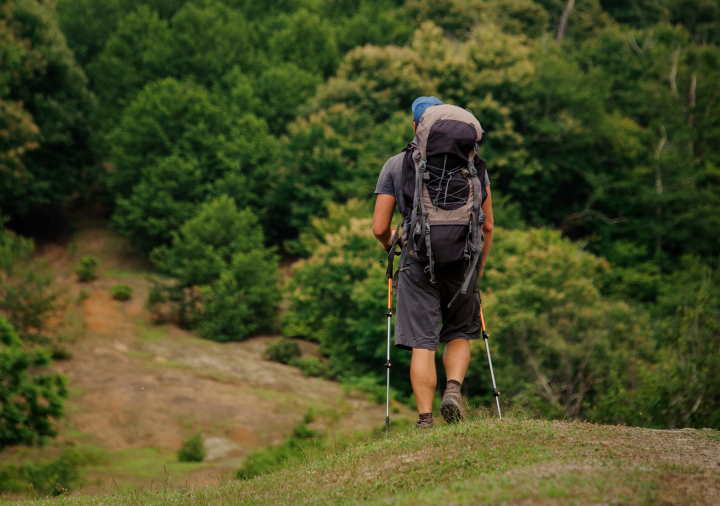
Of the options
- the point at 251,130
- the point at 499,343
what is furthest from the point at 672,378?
the point at 251,130

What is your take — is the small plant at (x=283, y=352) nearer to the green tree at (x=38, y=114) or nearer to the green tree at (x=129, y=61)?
the green tree at (x=38, y=114)

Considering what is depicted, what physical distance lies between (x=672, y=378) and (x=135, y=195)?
2846 centimetres

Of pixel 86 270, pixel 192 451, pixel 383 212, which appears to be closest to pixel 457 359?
pixel 383 212

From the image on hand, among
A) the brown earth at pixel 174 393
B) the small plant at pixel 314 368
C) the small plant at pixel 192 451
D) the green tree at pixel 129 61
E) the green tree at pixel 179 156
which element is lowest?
the small plant at pixel 314 368

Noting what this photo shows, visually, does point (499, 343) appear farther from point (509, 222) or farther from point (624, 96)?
point (624, 96)

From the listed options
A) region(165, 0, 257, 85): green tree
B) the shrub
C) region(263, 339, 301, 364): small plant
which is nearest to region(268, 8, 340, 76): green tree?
region(165, 0, 257, 85): green tree

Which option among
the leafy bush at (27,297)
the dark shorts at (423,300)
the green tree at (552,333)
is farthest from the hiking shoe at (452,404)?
the leafy bush at (27,297)

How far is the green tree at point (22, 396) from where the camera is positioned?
60.7 ft

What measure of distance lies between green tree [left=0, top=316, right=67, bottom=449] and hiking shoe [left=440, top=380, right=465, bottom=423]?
13.6 m

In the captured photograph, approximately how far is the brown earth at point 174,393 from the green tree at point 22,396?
58 centimetres

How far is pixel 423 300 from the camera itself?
273 inches

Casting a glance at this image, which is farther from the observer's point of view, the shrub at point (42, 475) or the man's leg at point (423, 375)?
the shrub at point (42, 475)

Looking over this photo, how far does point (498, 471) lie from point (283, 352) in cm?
2580

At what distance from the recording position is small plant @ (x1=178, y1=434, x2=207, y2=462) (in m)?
20.7
